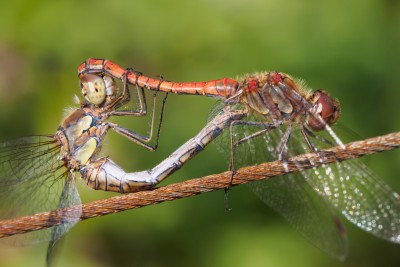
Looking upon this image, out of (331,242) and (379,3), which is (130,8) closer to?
(379,3)

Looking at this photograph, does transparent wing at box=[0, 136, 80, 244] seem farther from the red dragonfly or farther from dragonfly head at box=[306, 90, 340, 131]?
dragonfly head at box=[306, 90, 340, 131]

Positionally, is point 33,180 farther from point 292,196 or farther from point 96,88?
point 292,196

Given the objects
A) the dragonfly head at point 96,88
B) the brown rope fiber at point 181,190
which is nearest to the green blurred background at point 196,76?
the dragonfly head at point 96,88

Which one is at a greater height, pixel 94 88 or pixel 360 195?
pixel 94 88

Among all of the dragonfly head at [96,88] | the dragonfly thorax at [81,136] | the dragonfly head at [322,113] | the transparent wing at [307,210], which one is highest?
the dragonfly head at [96,88]

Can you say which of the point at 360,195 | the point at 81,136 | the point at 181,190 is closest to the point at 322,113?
the point at 360,195

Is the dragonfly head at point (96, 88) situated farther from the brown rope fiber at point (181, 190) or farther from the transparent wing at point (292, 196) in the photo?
the brown rope fiber at point (181, 190)

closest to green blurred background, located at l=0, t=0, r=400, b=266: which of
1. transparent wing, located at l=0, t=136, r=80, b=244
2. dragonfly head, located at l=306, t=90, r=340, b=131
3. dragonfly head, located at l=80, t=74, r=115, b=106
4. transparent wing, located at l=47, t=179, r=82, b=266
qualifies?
transparent wing, located at l=47, t=179, r=82, b=266

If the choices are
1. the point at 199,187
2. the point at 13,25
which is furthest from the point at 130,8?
the point at 199,187
